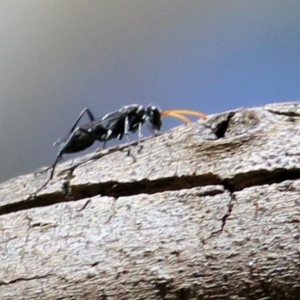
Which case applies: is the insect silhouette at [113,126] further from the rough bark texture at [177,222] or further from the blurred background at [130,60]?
A: the blurred background at [130,60]

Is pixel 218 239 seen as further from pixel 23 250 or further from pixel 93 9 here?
pixel 93 9

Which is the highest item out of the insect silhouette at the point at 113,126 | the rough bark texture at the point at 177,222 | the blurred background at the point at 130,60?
the blurred background at the point at 130,60

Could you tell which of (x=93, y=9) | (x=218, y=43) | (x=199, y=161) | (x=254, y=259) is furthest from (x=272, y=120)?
(x=93, y=9)

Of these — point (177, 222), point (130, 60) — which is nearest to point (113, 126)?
point (177, 222)

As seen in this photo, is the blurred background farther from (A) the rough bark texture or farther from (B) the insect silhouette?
(A) the rough bark texture

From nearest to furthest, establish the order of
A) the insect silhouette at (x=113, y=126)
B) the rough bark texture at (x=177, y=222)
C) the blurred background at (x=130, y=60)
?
the rough bark texture at (x=177, y=222) → the insect silhouette at (x=113, y=126) → the blurred background at (x=130, y=60)

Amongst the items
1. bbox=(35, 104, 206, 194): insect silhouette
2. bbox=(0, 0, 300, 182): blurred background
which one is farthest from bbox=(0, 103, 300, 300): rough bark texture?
bbox=(0, 0, 300, 182): blurred background

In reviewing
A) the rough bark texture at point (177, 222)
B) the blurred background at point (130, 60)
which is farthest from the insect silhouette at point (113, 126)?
the blurred background at point (130, 60)
